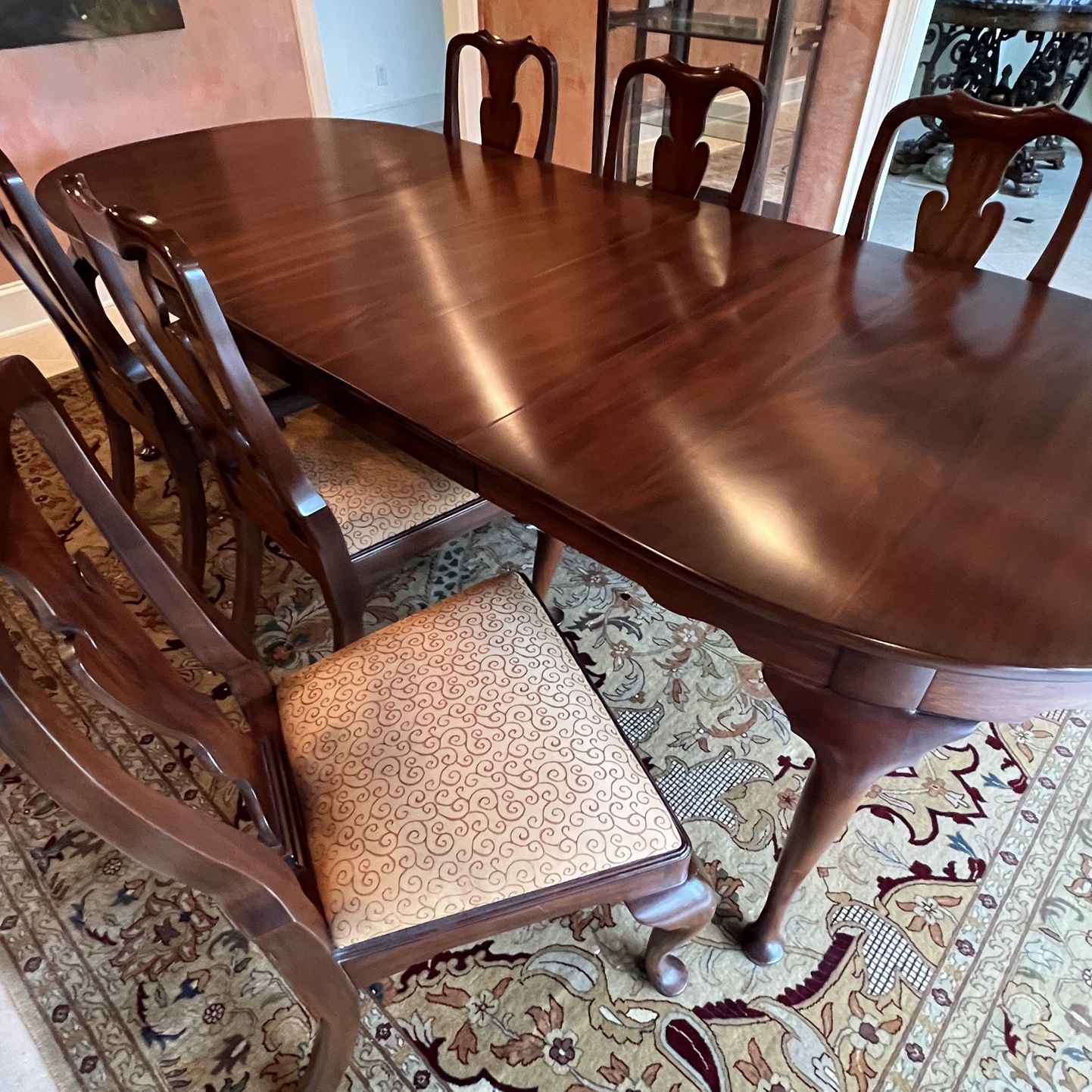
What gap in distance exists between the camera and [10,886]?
1.30 m

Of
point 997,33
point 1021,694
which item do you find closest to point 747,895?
point 1021,694

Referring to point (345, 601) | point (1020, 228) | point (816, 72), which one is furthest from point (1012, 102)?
point (345, 601)

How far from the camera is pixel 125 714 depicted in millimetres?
650

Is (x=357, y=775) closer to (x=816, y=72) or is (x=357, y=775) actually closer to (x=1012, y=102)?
(x=816, y=72)

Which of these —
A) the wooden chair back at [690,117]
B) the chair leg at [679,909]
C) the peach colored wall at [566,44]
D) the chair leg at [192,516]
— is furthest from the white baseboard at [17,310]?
the chair leg at [679,909]

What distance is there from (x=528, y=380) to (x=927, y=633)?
0.61 meters

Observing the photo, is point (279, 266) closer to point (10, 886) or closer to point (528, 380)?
point (528, 380)

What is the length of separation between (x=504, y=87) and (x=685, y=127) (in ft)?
1.94

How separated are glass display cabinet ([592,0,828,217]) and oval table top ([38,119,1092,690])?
901 millimetres

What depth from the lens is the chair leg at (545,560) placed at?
63.4 inches

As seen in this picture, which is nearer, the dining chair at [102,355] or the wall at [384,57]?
the dining chair at [102,355]

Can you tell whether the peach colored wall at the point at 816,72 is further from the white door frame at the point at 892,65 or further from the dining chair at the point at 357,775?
the dining chair at the point at 357,775

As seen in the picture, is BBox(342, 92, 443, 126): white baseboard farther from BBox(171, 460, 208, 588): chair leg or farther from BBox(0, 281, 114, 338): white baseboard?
BBox(171, 460, 208, 588): chair leg

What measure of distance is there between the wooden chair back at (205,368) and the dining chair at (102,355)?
0.62ft
